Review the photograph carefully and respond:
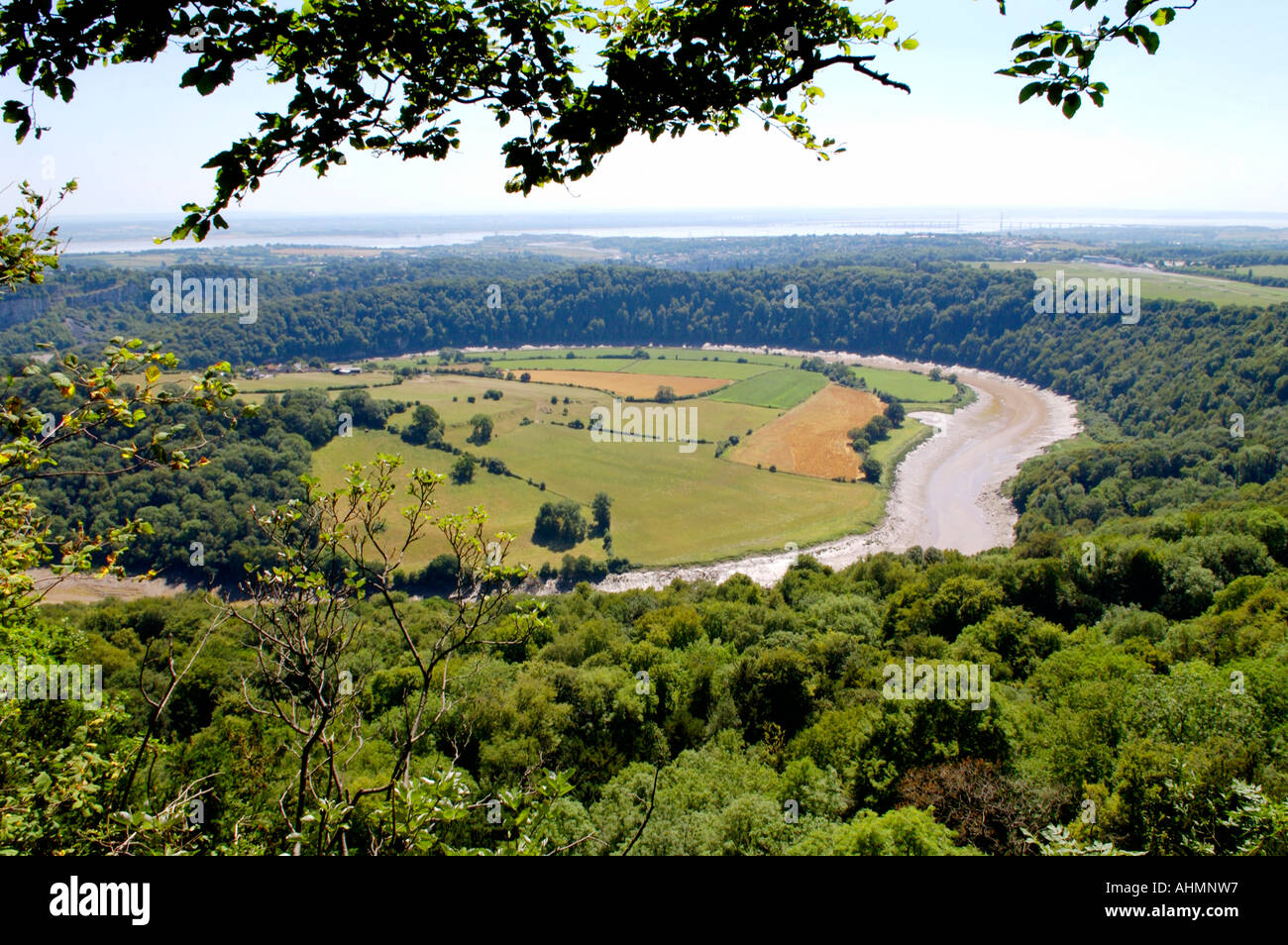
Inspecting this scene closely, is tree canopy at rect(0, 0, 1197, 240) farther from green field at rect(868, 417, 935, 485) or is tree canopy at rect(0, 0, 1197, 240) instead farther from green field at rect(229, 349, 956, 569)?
green field at rect(868, 417, 935, 485)

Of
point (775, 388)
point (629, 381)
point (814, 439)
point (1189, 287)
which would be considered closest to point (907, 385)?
point (775, 388)

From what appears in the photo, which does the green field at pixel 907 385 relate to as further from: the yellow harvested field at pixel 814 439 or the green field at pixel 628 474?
the yellow harvested field at pixel 814 439

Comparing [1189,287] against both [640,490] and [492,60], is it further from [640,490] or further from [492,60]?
[492,60]

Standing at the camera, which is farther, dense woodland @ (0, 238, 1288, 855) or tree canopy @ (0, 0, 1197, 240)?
dense woodland @ (0, 238, 1288, 855)

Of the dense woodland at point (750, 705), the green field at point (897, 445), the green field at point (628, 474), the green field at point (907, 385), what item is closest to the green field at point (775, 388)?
the green field at point (628, 474)

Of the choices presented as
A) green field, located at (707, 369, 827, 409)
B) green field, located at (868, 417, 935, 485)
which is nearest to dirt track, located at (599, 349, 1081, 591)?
green field, located at (868, 417, 935, 485)

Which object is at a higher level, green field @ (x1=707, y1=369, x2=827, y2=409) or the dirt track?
green field @ (x1=707, y1=369, x2=827, y2=409)
